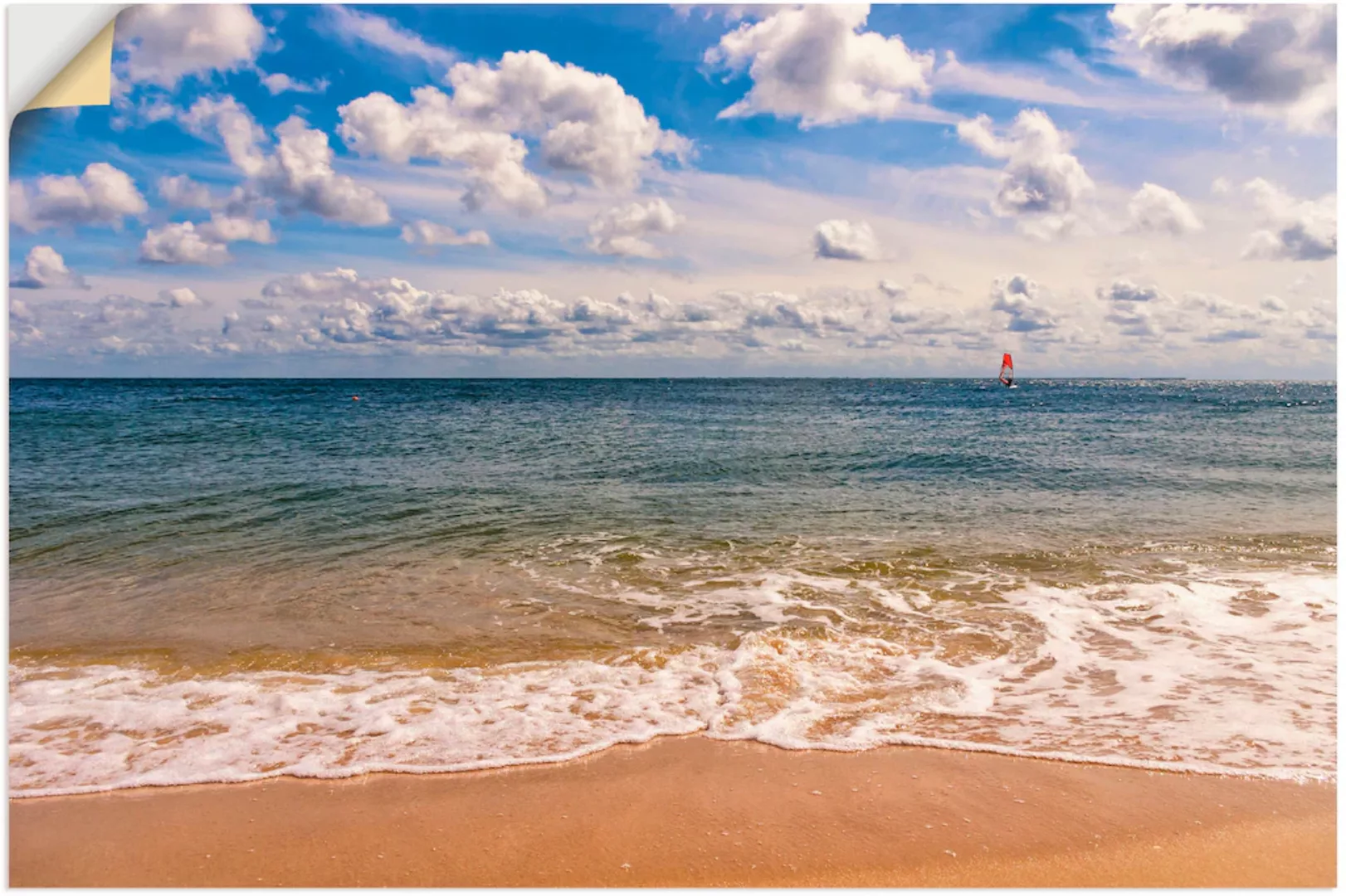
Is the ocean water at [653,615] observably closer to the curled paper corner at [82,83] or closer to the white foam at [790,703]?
the white foam at [790,703]

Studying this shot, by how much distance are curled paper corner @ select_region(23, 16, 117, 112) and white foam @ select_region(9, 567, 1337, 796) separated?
303cm

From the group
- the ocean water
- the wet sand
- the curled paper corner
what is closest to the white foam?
the ocean water

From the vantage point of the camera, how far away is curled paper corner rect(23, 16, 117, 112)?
100.0 inches

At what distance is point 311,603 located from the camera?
269 inches

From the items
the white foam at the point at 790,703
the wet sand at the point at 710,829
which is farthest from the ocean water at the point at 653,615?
the wet sand at the point at 710,829

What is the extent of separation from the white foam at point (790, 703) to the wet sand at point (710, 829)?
210 millimetres

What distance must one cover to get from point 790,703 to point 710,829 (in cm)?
147

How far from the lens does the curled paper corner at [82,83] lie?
2539mm

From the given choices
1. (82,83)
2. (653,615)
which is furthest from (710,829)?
(82,83)

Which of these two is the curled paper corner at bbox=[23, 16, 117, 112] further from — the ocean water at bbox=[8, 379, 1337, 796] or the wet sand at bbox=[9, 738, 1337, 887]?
the ocean water at bbox=[8, 379, 1337, 796]

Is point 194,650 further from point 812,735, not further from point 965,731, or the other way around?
point 965,731

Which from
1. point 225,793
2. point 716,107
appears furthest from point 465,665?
point 716,107

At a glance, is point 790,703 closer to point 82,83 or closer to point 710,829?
point 710,829

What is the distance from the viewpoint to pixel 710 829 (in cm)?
321
